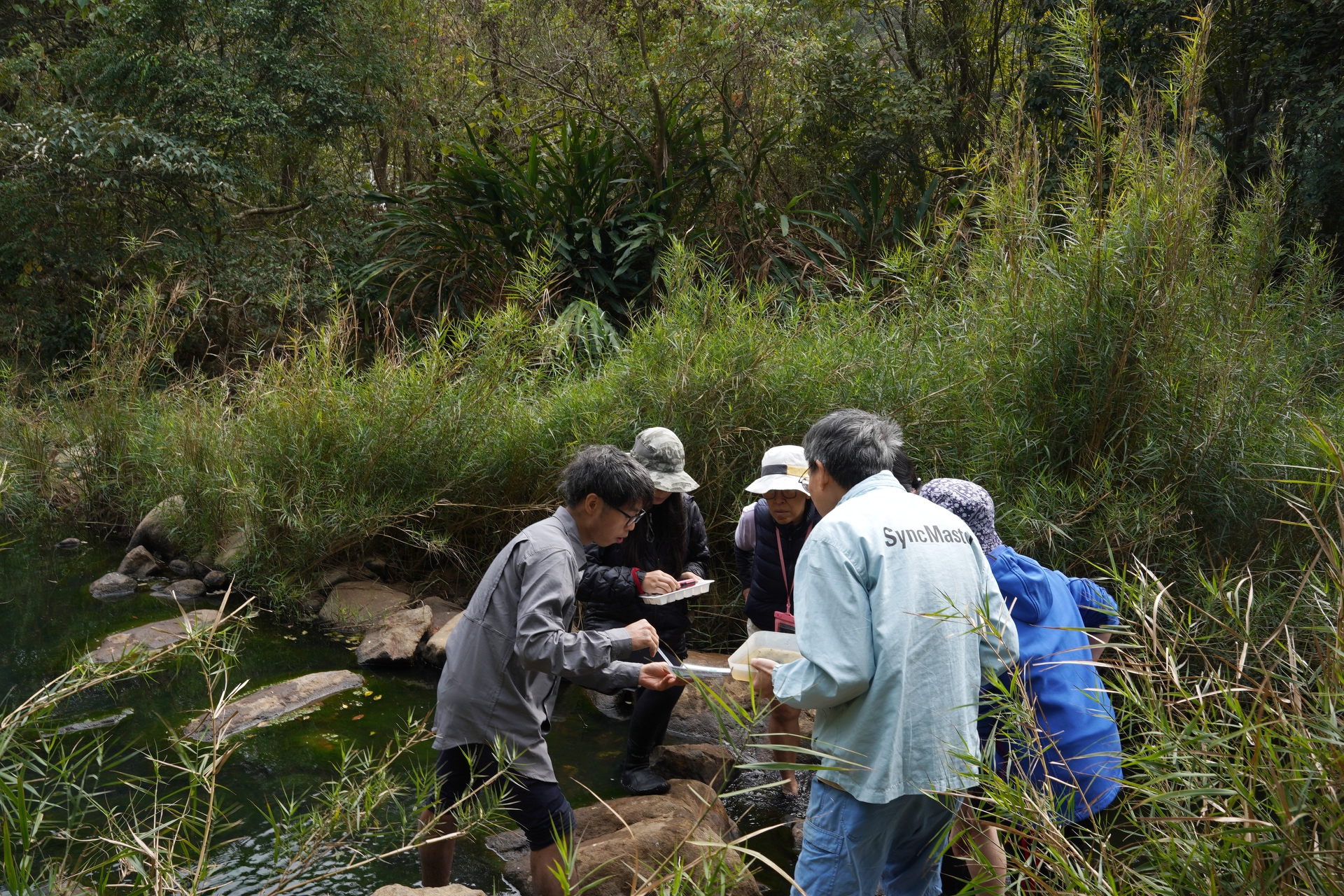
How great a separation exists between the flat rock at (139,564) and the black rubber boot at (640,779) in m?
5.42

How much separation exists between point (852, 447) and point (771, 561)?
1.74 meters

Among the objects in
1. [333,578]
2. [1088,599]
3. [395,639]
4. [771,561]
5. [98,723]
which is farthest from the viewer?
[333,578]

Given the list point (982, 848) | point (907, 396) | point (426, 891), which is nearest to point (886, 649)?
point (982, 848)

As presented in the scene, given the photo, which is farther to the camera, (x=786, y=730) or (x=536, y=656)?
(x=786, y=730)

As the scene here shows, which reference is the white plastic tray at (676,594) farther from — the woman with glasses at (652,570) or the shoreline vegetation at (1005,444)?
the shoreline vegetation at (1005,444)

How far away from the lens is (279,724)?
521 centimetres

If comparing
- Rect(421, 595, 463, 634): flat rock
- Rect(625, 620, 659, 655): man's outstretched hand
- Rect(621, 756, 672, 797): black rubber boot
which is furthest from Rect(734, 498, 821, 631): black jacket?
Rect(421, 595, 463, 634): flat rock

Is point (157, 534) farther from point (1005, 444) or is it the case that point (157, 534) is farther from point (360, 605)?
point (1005, 444)

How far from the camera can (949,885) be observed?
150 inches

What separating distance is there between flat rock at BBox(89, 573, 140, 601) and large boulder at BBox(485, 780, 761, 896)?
5077 millimetres

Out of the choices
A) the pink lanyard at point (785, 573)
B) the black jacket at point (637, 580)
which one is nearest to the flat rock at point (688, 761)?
the black jacket at point (637, 580)

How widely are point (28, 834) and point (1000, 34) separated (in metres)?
13.7

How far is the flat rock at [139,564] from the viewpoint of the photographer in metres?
8.03

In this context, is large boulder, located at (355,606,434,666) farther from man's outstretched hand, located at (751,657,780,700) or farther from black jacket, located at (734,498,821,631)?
man's outstretched hand, located at (751,657,780,700)
